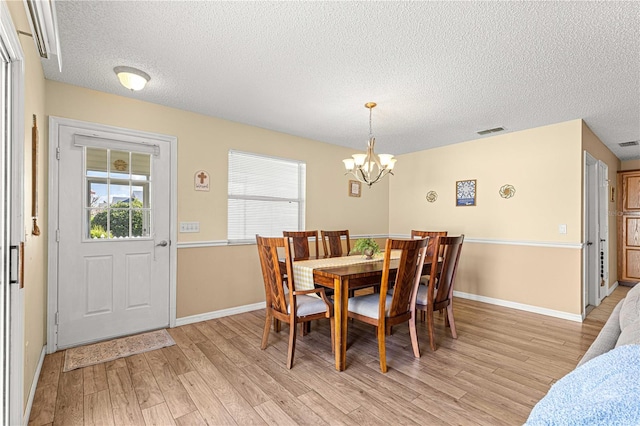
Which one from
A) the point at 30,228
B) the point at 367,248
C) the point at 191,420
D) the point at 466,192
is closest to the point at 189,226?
the point at 30,228

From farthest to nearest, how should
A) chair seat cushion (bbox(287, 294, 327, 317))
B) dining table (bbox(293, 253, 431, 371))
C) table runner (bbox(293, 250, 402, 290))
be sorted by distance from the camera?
table runner (bbox(293, 250, 402, 290)), chair seat cushion (bbox(287, 294, 327, 317)), dining table (bbox(293, 253, 431, 371))

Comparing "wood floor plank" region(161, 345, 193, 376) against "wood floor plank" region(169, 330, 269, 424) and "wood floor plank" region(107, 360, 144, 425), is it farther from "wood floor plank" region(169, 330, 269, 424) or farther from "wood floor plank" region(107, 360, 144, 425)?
"wood floor plank" region(107, 360, 144, 425)

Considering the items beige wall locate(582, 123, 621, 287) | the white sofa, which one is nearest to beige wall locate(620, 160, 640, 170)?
beige wall locate(582, 123, 621, 287)

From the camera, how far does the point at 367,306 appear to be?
8.36 feet

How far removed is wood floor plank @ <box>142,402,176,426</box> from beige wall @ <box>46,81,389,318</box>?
1.50 meters

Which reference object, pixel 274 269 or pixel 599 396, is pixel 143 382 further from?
pixel 599 396

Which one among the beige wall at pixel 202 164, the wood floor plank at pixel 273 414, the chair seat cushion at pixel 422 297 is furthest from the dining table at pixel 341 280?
the beige wall at pixel 202 164

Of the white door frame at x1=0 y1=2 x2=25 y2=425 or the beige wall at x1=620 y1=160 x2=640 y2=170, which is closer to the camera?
the white door frame at x1=0 y1=2 x2=25 y2=425

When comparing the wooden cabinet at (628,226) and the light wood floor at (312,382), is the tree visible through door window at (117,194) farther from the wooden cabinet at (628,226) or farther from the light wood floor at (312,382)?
the wooden cabinet at (628,226)

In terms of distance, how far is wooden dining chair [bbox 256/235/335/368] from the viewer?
8.00ft

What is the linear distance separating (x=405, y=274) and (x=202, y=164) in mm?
2496

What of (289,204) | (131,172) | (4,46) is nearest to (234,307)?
(289,204)

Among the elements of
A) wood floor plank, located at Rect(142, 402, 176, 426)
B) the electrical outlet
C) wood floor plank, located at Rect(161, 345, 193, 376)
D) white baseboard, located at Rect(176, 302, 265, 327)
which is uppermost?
the electrical outlet

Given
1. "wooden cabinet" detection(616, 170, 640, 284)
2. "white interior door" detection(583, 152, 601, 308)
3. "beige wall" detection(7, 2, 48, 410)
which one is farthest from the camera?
"wooden cabinet" detection(616, 170, 640, 284)
